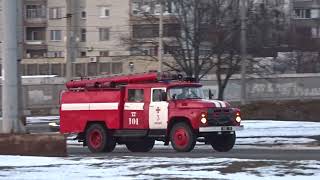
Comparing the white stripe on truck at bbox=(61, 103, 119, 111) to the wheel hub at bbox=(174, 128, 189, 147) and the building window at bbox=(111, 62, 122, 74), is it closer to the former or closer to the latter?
the wheel hub at bbox=(174, 128, 189, 147)

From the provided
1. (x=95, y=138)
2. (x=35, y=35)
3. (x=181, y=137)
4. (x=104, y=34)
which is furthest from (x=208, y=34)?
(x=35, y=35)

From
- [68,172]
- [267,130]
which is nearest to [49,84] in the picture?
[267,130]

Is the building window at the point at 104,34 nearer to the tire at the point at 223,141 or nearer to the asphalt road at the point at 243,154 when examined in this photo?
the asphalt road at the point at 243,154

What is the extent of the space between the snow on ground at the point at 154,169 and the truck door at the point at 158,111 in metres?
5.77

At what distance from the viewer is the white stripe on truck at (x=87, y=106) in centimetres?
2462

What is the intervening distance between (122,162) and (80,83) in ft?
29.3

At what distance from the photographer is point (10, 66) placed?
21047 millimetres

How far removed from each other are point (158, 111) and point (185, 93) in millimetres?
1018

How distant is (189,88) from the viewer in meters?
23.8

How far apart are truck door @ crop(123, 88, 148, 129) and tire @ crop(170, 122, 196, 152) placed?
1.14m

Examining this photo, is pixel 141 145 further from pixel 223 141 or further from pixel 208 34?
pixel 208 34

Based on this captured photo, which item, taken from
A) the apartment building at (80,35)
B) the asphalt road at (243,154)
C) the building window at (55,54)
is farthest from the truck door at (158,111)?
the building window at (55,54)

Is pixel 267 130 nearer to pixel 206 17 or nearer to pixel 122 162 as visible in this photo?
pixel 206 17

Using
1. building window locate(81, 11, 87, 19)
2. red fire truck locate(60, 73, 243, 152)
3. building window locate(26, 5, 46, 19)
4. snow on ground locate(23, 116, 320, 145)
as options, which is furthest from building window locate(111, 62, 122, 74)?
red fire truck locate(60, 73, 243, 152)
